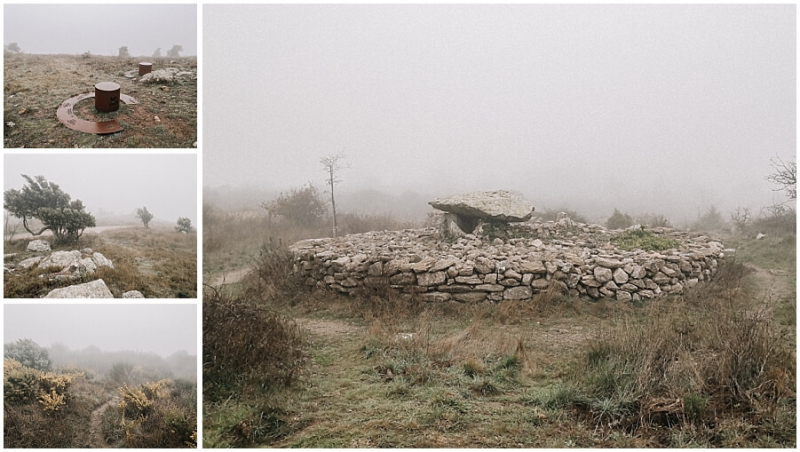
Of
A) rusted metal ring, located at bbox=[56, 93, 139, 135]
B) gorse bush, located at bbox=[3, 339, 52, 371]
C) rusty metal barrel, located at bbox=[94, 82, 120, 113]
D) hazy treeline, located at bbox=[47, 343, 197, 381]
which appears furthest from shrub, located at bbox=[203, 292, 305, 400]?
rusty metal barrel, located at bbox=[94, 82, 120, 113]

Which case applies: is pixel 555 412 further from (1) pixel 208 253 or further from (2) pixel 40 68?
(1) pixel 208 253

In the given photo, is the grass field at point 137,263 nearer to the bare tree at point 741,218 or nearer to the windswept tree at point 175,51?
the windswept tree at point 175,51

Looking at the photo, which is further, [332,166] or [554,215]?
[554,215]

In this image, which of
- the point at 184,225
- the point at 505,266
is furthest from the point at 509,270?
the point at 184,225

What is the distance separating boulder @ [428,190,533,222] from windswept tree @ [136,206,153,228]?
566 cm

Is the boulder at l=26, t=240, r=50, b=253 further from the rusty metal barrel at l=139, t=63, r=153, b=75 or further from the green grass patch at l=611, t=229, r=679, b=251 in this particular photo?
the green grass patch at l=611, t=229, r=679, b=251

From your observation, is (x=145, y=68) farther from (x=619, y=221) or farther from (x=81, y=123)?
(x=619, y=221)

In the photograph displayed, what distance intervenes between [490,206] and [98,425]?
653 centimetres

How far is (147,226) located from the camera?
387cm

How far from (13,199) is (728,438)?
5.50m

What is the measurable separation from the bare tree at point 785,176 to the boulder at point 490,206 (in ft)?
12.5

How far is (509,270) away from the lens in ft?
23.0

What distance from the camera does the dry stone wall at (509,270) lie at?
22.9 feet

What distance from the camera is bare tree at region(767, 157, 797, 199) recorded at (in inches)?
299
